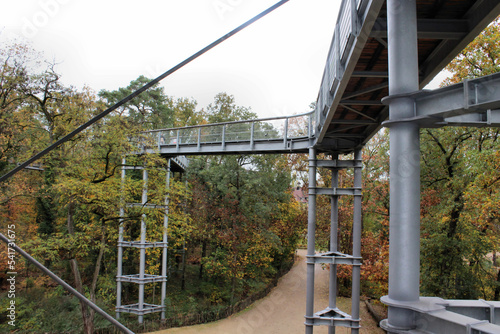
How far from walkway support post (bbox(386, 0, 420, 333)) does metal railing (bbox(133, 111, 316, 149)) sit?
7.92 m

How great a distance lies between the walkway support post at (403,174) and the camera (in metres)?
2.70

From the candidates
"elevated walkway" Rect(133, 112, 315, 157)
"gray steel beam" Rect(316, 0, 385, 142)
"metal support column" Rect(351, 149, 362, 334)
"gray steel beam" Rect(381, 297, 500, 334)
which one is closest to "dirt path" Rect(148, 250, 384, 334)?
"metal support column" Rect(351, 149, 362, 334)

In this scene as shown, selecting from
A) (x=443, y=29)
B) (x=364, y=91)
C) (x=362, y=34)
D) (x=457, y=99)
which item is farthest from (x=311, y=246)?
(x=457, y=99)

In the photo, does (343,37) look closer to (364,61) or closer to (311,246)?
(364,61)

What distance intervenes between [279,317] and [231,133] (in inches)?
358

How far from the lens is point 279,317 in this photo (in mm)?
16781

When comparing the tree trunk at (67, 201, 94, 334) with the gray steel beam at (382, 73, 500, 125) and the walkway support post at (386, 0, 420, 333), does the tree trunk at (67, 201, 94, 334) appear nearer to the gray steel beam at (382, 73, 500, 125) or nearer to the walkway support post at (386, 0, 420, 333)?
the walkway support post at (386, 0, 420, 333)

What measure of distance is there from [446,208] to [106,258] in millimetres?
16891

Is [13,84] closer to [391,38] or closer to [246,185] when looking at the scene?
[246,185]

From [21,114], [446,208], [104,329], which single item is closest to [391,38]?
[446,208]

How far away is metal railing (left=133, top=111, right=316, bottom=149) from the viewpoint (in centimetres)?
1194

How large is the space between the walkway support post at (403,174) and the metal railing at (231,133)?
792 centimetres

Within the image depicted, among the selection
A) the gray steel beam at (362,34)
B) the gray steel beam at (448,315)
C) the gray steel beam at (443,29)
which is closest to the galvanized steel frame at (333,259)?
the gray steel beam at (362,34)

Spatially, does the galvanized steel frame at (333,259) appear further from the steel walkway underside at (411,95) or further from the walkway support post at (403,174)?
the walkway support post at (403,174)
